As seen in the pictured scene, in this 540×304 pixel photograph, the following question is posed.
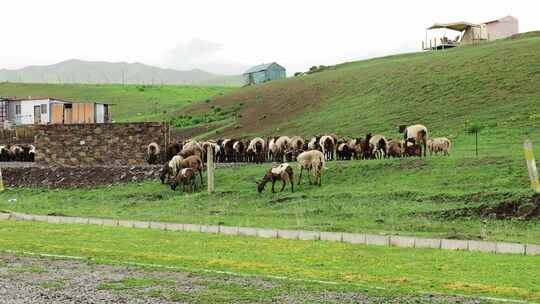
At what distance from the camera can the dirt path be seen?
11844 mm

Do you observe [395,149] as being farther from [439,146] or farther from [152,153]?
[152,153]

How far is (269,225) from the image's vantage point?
23.3 metres

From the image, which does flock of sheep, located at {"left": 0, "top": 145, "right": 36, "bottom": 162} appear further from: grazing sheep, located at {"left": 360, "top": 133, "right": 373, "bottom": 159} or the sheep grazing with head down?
grazing sheep, located at {"left": 360, "top": 133, "right": 373, "bottom": 159}

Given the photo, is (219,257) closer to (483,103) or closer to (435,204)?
(435,204)

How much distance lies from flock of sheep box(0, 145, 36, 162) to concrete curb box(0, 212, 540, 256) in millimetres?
35581

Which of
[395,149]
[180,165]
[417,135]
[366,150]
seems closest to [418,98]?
[366,150]

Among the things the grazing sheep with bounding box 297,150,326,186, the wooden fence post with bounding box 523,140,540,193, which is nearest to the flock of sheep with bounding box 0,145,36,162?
the grazing sheep with bounding box 297,150,326,186

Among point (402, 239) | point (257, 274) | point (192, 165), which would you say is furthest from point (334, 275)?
point (192, 165)

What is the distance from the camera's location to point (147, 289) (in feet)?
41.8

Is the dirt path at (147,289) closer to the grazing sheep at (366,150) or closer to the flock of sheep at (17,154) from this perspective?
the grazing sheep at (366,150)

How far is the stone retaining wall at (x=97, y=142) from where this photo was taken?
44656mm

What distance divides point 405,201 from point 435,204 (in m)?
1.36

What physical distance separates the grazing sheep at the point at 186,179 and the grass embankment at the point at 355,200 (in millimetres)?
544

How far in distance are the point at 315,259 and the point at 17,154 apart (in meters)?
48.8
